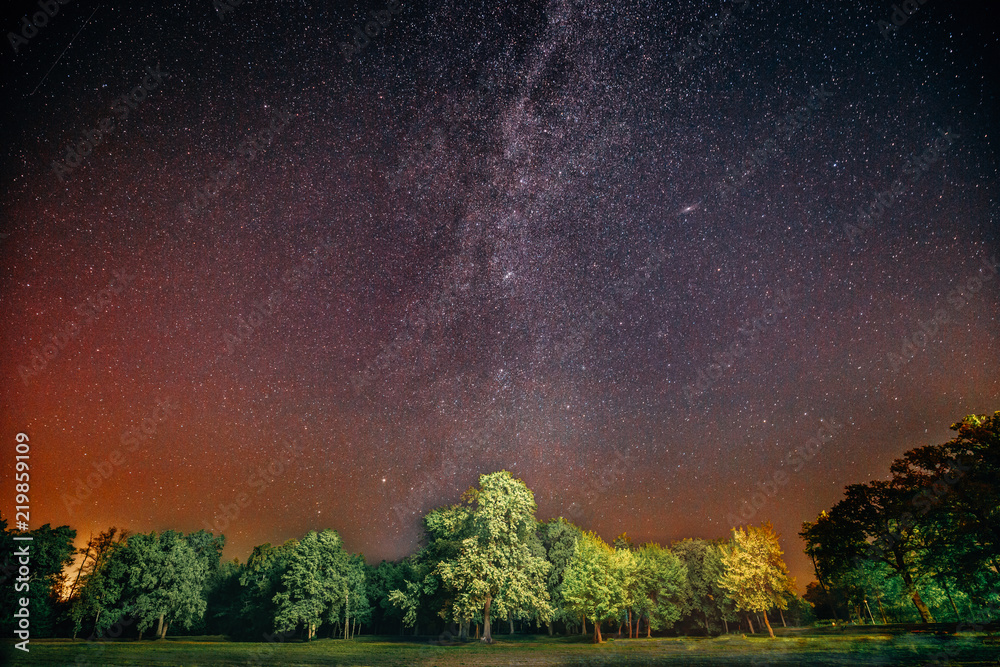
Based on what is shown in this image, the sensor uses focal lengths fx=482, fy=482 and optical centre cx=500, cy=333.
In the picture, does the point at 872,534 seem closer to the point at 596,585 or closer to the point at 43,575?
the point at 596,585

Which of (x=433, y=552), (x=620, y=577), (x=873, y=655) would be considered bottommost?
(x=873, y=655)

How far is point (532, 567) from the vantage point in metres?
42.0

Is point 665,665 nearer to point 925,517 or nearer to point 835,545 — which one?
point 925,517

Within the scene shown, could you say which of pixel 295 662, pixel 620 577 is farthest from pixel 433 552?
pixel 295 662

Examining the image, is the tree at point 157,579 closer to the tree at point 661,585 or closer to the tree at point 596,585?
the tree at point 596,585

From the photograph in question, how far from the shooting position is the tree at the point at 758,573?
49.4m

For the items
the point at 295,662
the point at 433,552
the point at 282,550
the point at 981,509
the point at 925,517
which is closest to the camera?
the point at 295,662

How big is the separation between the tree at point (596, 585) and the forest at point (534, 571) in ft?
0.49

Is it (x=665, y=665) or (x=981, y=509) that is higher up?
(x=981, y=509)

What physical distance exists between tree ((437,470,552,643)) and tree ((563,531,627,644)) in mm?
5425

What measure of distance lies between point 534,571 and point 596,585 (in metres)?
8.07

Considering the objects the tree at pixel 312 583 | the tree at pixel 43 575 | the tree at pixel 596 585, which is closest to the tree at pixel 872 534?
the tree at pixel 596 585

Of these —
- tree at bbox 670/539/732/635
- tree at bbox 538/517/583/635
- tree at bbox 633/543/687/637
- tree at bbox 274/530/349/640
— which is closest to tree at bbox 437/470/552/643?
tree at bbox 538/517/583/635

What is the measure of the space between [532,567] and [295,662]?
21.1 meters
